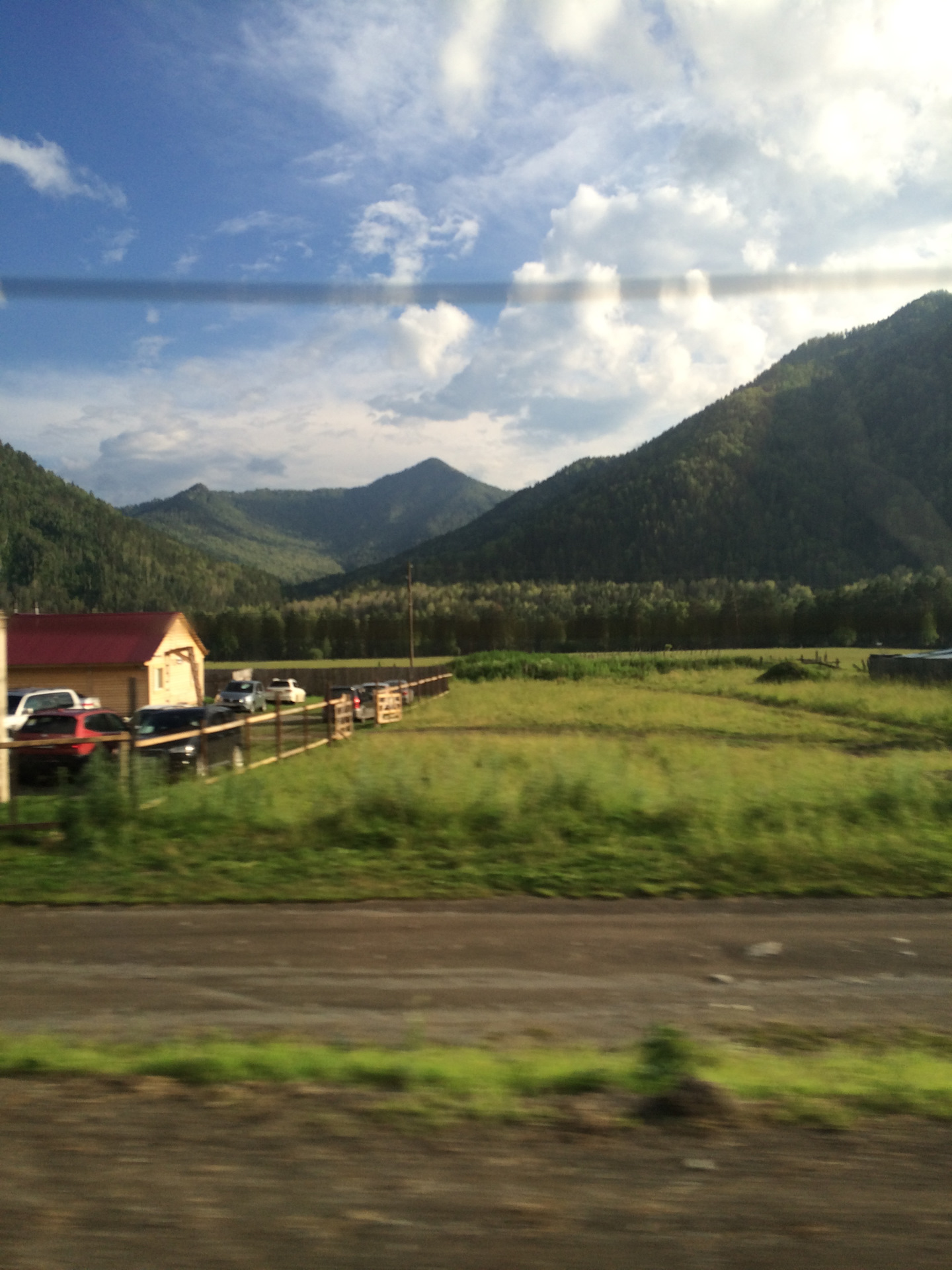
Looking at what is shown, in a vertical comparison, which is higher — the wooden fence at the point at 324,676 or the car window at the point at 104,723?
the car window at the point at 104,723

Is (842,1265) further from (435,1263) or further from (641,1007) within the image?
(641,1007)

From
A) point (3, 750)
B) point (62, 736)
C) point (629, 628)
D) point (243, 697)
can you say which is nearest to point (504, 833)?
point (3, 750)

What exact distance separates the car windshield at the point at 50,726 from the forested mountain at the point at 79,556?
2466 inches

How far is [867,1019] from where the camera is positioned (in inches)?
234

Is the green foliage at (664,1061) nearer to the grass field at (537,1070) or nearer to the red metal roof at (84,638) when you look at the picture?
the grass field at (537,1070)

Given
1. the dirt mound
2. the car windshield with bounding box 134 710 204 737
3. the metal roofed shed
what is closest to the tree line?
the metal roofed shed

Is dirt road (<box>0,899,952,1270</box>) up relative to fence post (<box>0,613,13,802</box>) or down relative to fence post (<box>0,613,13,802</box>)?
down

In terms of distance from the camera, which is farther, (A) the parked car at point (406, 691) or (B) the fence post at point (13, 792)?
(A) the parked car at point (406, 691)

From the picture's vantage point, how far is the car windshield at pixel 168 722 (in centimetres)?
2036

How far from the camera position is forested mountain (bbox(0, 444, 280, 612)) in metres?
95.8

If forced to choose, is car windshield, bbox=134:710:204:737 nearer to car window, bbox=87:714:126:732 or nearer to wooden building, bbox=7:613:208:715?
car window, bbox=87:714:126:732

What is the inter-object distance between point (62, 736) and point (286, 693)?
115 feet

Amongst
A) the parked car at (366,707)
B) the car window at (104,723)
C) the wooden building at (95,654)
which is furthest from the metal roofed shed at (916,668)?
the car window at (104,723)

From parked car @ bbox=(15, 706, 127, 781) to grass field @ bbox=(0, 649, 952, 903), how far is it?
157 inches
